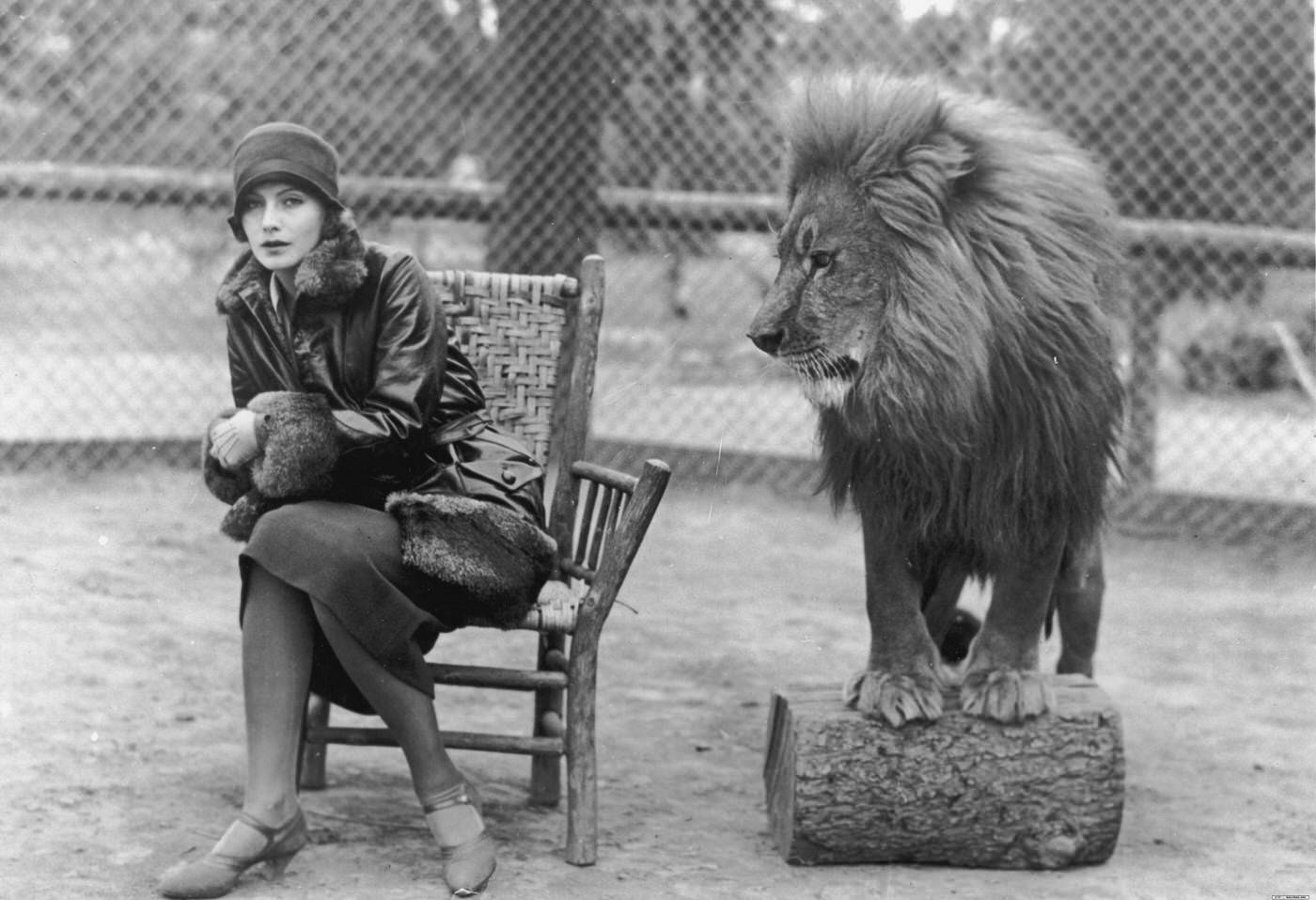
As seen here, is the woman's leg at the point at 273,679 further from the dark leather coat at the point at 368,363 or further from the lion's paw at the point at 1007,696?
the lion's paw at the point at 1007,696

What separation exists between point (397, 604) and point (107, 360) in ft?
14.6

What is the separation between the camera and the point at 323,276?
9.63 feet

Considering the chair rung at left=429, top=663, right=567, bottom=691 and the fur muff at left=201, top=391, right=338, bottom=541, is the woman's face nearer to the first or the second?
the fur muff at left=201, top=391, right=338, bottom=541

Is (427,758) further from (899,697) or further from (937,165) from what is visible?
(937,165)

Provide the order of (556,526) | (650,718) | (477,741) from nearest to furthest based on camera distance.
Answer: (477,741) < (556,526) < (650,718)

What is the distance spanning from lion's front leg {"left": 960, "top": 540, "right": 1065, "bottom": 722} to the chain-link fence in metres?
3.00

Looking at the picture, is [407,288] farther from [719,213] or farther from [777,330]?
[719,213]

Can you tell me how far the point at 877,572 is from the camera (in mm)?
3184

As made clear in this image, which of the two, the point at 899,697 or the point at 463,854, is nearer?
the point at 463,854

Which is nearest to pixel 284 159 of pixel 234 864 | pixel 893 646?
pixel 234 864

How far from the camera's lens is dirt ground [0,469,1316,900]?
301 cm

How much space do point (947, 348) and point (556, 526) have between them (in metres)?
0.92

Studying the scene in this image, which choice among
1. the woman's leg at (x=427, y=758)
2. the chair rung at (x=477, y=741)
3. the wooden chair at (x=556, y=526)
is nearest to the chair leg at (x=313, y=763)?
the wooden chair at (x=556, y=526)

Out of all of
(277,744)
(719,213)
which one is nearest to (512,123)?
(719,213)
